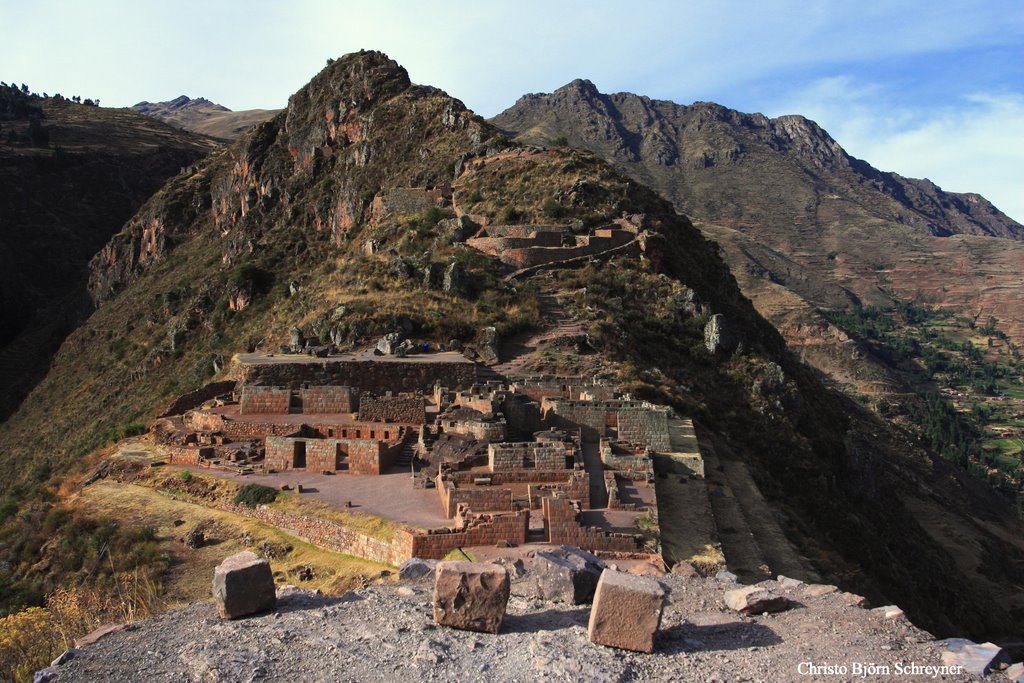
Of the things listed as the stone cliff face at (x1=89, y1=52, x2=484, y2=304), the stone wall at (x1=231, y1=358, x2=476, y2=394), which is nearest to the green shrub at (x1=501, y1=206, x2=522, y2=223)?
the stone cliff face at (x1=89, y1=52, x2=484, y2=304)

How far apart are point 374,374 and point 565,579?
17.2 m

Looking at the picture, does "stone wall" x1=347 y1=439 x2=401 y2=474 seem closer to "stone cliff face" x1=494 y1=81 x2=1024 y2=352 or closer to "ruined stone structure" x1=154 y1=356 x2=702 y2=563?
"ruined stone structure" x1=154 y1=356 x2=702 y2=563

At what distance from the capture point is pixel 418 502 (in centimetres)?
1562

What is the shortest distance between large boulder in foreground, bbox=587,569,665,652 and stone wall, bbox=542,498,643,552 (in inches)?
198

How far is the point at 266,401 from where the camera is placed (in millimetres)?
23719

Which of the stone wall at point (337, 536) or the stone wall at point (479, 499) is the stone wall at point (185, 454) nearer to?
the stone wall at point (337, 536)

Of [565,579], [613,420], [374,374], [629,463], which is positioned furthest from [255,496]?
[565,579]

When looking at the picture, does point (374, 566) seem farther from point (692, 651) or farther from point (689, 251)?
point (689, 251)

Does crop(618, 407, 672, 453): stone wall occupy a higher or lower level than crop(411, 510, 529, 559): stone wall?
higher

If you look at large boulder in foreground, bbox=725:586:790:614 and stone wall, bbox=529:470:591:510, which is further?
stone wall, bbox=529:470:591:510

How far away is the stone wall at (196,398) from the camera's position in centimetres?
2598

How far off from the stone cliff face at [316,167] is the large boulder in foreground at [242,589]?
49.9m

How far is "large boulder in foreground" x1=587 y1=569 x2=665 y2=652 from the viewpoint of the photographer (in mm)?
7988

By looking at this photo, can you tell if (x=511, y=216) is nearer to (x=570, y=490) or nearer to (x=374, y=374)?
(x=374, y=374)
